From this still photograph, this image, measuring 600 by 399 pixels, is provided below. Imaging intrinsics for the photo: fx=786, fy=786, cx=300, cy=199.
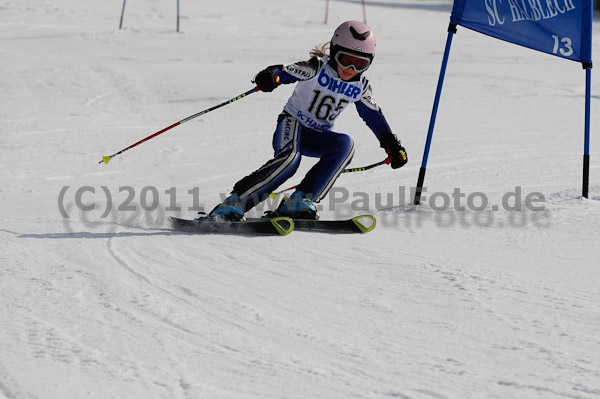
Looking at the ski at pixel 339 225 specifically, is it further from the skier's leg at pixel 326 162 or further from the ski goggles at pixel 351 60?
the ski goggles at pixel 351 60

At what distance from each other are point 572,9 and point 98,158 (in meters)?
4.32

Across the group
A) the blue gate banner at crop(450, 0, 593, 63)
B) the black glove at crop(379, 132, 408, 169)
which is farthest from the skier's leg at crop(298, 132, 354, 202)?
the blue gate banner at crop(450, 0, 593, 63)

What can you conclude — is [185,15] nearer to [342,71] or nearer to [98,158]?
[98,158]

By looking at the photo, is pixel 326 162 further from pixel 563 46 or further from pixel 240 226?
pixel 563 46

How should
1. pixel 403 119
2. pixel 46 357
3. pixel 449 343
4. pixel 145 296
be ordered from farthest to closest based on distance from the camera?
pixel 403 119 → pixel 145 296 → pixel 449 343 → pixel 46 357

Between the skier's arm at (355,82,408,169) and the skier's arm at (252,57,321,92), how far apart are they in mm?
416

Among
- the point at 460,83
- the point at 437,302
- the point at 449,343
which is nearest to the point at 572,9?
the point at 437,302

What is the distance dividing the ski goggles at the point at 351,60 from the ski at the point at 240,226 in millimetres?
1035

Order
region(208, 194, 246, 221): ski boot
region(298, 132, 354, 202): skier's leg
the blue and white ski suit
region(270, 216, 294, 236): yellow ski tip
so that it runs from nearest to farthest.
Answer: region(270, 216, 294, 236): yellow ski tip < region(208, 194, 246, 221): ski boot < the blue and white ski suit < region(298, 132, 354, 202): skier's leg

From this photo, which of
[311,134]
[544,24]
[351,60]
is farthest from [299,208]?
[544,24]

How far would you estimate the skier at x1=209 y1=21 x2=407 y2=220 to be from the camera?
15.8ft

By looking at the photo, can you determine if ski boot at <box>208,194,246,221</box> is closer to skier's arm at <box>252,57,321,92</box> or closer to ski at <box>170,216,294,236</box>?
ski at <box>170,216,294,236</box>

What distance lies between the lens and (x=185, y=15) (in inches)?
667

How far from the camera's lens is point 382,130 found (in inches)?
210
